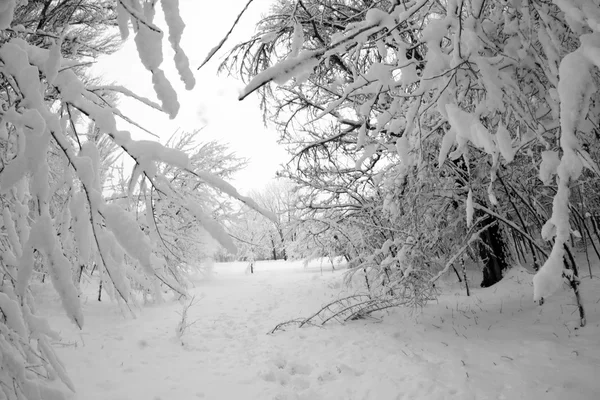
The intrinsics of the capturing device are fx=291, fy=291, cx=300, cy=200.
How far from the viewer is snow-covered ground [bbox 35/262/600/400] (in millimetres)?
2449

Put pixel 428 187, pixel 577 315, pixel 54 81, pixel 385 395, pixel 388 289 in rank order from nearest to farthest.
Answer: pixel 54 81
pixel 385 395
pixel 577 315
pixel 428 187
pixel 388 289

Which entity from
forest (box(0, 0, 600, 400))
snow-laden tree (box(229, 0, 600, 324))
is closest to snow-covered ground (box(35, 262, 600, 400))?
forest (box(0, 0, 600, 400))

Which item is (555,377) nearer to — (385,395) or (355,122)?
(385,395)

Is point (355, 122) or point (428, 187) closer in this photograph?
point (428, 187)

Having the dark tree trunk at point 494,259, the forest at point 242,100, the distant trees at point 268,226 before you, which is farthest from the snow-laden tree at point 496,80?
the dark tree trunk at point 494,259

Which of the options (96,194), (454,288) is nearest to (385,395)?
(96,194)

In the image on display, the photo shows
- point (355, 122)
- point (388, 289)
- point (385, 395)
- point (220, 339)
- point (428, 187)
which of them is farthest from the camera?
point (355, 122)

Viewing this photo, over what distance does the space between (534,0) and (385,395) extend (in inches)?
115

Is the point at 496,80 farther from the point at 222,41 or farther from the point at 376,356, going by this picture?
the point at 376,356

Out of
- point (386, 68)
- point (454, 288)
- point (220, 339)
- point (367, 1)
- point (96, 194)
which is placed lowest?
point (220, 339)

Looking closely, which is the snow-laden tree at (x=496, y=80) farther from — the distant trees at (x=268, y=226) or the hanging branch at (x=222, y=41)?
the distant trees at (x=268, y=226)

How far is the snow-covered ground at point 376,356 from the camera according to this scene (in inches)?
96.4

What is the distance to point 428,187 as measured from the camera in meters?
3.48

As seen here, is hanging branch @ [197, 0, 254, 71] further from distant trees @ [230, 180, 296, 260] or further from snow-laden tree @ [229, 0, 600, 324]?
distant trees @ [230, 180, 296, 260]
